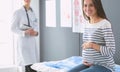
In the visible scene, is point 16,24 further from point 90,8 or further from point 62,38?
point 90,8

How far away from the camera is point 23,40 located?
11.5 ft

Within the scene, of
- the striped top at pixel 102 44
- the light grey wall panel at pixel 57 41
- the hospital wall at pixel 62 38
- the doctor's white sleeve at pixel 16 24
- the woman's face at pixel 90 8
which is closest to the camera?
the striped top at pixel 102 44

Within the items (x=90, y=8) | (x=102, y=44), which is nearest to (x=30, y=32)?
(x=90, y=8)

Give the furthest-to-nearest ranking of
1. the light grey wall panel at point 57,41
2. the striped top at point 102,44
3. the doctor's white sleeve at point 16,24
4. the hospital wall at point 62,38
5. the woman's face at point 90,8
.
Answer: the light grey wall panel at point 57,41, the doctor's white sleeve at point 16,24, the hospital wall at point 62,38, the woman's face at point 90,8, the striped top at point 102,44

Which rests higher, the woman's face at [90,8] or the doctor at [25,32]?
the woman's face at [90,8]

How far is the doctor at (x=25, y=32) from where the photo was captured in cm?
347

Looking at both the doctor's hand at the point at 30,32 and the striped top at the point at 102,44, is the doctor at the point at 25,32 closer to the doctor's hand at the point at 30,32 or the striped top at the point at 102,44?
the doctor's hand at the point at 30,32

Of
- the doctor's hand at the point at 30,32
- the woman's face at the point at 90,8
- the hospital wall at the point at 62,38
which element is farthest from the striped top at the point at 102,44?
the doctor's hand at the point at 30,32

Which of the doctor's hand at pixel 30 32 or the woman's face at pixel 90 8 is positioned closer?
the woman's face at pixel 90 8

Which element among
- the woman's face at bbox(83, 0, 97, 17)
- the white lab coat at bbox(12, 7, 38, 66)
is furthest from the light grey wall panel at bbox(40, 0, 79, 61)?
the woman's face at bbox(83, 0, 97, 17)

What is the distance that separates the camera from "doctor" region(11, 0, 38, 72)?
3.47m

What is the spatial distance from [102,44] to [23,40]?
1780 mm

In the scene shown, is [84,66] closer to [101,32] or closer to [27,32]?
[101,32]

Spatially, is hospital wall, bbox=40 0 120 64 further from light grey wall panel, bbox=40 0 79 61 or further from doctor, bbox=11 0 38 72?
doctor, bbox=11 0 38 72
